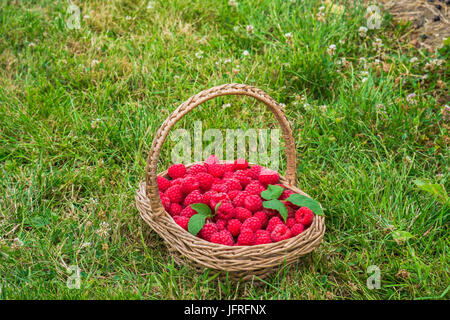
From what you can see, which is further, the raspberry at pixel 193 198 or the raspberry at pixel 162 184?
the raspberry at pixel 162 184

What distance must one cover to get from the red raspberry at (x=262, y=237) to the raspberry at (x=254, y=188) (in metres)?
0.27

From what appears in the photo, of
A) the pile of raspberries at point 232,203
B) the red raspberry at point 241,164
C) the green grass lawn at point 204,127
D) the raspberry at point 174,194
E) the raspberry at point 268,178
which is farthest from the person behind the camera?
the red raspberry at point 241,164

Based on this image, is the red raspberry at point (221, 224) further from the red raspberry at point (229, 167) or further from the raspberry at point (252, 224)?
the red raspberry at point (229, 167)

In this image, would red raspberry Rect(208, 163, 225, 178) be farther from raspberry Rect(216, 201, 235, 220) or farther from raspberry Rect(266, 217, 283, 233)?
raspberry Rect(266, 217, 283, 233)

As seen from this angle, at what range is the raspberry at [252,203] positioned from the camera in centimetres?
235

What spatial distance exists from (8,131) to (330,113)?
87.4 inches

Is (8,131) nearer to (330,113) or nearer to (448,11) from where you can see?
(330,113)

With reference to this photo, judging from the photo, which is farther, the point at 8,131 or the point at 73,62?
the point at 73,62

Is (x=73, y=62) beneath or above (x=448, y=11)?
beneath

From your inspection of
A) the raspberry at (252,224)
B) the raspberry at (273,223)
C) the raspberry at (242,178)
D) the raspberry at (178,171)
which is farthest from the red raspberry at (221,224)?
the raspberry at (178,171)

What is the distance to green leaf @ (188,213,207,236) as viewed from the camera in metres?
2.17
